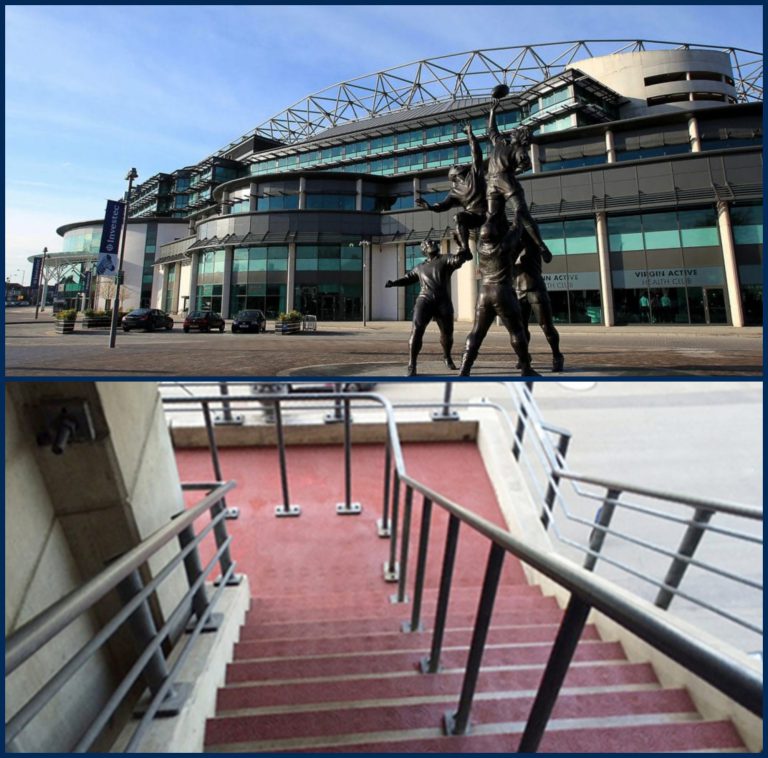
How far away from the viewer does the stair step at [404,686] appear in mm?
2014

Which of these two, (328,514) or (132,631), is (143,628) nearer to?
(132,631)

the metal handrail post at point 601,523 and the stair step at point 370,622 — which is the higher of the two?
the metal handrail post at point 601,523

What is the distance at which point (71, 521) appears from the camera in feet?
6.19

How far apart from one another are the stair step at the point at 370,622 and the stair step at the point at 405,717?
0.87m

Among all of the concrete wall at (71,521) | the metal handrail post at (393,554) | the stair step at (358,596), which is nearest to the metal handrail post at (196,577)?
the concrete wall at (71,521)

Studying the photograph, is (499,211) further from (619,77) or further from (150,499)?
(619,77)

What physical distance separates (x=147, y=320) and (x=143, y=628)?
198 cm

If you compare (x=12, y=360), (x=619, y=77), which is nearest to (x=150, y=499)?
(x=12, y=360)

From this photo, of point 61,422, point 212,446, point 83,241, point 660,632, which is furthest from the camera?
point 212,446

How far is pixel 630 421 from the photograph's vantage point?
21.9ft

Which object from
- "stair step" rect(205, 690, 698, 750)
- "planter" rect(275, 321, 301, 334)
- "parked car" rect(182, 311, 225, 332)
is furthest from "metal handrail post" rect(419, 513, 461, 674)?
"parked car" rect(182, 311, 225, 332)

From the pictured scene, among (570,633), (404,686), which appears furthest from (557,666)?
(404,686)

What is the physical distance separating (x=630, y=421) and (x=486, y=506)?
3.24 metres

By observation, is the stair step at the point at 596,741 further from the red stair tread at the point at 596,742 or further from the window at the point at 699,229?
the window at the point at 699,229
